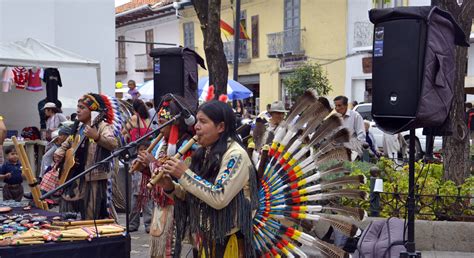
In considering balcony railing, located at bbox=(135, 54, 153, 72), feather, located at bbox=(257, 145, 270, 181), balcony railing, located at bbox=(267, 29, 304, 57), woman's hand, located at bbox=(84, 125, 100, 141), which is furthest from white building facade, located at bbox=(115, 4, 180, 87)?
feather, located at bbox=(257, 145, 270, 181)

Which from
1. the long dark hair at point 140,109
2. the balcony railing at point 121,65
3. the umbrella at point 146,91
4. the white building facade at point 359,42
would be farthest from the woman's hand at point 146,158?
the balcony railing at point 121,65

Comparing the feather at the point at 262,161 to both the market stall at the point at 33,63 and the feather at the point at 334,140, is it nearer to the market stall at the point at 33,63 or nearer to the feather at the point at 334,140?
the feather at the point at 334,140

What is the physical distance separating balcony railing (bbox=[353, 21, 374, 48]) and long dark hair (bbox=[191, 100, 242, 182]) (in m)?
22.9

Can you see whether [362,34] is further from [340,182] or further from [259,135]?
[340,182]

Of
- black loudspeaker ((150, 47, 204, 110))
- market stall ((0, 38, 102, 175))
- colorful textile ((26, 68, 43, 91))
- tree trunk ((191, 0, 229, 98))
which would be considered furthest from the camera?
colorful textile ((26, 68, 43, 91))

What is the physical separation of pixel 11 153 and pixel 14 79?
5.63 meters

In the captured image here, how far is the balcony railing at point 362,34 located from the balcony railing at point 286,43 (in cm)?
292

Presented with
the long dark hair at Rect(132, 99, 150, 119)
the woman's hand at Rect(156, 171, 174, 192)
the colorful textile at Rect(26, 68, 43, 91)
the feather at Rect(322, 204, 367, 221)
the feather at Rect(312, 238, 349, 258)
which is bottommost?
the feather at Rect(312, 238, 349, 258)

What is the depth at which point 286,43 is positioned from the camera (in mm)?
29141

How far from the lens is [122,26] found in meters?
40.6

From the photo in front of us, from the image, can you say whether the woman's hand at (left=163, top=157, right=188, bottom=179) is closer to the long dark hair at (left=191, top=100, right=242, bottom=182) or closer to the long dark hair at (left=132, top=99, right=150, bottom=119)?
the long dark hair at (left=191, top=100, right=242, bottom=182)

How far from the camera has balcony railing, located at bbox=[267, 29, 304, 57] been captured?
2848 centimetres

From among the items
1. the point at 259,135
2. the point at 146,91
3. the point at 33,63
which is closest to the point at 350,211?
the point at 259,135

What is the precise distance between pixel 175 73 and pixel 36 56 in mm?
5179
